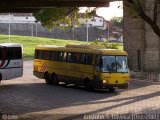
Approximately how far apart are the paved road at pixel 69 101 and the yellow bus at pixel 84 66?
2.19ft

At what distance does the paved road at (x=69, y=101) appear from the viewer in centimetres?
2083

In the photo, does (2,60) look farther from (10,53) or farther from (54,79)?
(54,79)

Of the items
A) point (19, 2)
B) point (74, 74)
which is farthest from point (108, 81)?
point (19, 2)

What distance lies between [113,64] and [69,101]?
5.64 metres

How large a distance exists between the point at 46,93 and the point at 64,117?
9.44m

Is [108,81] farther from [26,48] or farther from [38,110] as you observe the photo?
[26,48]

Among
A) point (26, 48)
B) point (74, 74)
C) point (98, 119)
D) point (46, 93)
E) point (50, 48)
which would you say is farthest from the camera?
point (26, 48)

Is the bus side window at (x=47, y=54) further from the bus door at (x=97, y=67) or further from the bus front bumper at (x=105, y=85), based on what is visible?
the bus front bumper at (x=105, y=85)

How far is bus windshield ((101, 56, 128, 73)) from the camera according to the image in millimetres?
29594

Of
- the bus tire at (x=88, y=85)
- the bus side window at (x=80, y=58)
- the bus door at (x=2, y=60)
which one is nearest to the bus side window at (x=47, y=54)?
the bus door at (x=2, y=60)

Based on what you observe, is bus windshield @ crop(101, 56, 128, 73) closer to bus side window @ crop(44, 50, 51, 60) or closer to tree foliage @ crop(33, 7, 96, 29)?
bus side window @ crop(44, 50, 51, 60)

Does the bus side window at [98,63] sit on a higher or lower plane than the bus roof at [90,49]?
lower

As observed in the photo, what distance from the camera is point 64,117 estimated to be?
19344 mm

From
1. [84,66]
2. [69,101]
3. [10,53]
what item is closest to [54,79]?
[10,53]
